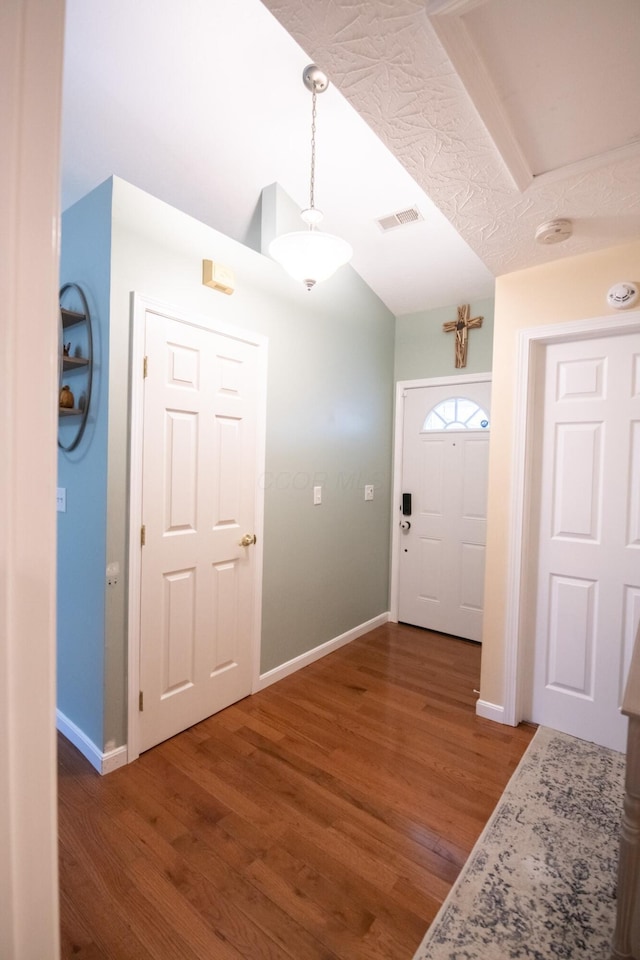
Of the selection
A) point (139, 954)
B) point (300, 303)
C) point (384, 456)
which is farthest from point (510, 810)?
point (300, 303)

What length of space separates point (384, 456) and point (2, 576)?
141 inches

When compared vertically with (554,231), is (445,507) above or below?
below

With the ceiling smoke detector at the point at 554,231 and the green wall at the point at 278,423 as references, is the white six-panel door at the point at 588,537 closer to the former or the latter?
the ceiling smoke detector at the point at 554,231

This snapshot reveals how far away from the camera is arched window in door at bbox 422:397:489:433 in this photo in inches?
137

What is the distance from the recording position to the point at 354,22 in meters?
1.08

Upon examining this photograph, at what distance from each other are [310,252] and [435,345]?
2.02 m

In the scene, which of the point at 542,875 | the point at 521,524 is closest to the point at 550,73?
the point at 521,524

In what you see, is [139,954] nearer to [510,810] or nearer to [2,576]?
[510,810]

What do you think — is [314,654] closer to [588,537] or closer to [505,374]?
[588,537]

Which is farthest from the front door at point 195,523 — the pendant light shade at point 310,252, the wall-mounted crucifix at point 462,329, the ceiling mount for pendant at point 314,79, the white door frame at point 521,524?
the wall-mounted crucifix at point 462,329

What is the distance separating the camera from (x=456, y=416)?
11.8 ft

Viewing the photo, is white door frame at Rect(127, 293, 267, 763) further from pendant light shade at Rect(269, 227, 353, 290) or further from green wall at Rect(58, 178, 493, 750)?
pendant light shade at Rect(269, 227, 353, 290)

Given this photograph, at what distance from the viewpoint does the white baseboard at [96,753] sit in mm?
1954

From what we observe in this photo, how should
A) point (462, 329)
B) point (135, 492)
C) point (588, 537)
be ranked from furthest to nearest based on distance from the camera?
point (462, 329) → point (588, 537) → point (135, 492)
